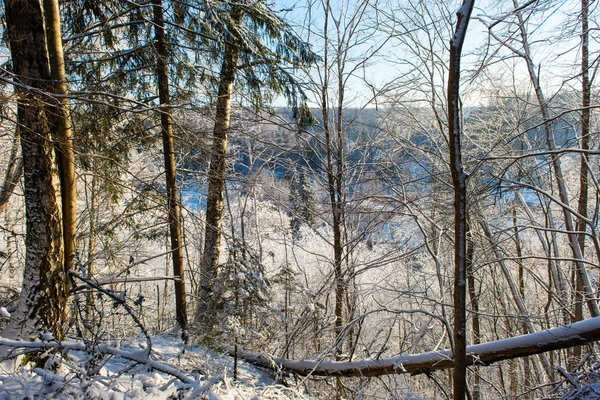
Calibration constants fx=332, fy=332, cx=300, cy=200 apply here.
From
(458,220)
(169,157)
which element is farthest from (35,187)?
(458,220)

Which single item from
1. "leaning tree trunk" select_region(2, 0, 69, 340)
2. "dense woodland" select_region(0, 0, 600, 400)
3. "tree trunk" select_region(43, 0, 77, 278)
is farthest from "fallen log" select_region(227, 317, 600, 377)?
"tree trunk" select_region(43, 0, 77, 278)

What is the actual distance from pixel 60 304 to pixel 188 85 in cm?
389

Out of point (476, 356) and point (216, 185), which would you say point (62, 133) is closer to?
point (216, 185)

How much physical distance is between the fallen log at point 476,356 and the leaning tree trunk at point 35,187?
2214 mm

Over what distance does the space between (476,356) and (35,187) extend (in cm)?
424

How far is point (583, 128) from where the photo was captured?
6.63 meters

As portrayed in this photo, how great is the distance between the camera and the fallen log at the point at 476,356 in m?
2.90

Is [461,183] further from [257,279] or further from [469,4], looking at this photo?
[257,279]

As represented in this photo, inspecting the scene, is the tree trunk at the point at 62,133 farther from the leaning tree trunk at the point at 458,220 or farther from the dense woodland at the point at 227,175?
the leaning tree trunk at the point at 458,220

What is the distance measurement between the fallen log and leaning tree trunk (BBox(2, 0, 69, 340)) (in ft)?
7.26

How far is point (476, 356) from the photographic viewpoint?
2.90 m

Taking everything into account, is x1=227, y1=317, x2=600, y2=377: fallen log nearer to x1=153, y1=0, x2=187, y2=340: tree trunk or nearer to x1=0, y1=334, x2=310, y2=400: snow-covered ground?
x1=0, y1=334, x2=310, y2=400: snow-covered ground

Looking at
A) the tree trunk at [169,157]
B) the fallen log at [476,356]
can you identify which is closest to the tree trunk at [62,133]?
the tree trunk at [169,157]

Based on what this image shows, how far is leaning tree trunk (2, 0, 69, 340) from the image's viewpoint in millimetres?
2963
